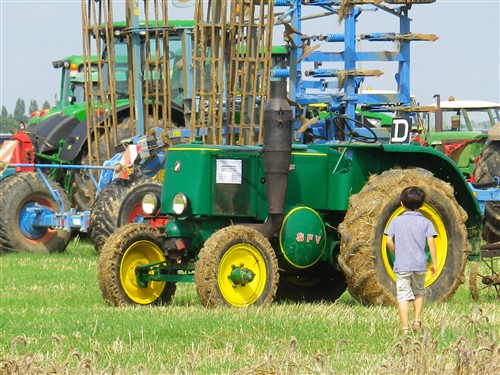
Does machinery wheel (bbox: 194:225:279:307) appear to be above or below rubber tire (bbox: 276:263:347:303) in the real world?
above

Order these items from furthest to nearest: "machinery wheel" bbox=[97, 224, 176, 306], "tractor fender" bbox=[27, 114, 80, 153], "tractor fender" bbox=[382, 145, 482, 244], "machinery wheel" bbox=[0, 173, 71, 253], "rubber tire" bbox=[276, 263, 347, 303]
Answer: "tractor fender" bbox=[27, 114, 80, 153] < "machinery wheel" bbox=[0, 173, 71, 253] < "rubber tire" bbox=[276, 263, 347, 303] < "tractor fender" bbox=[382, 145, 482, 244] < "machinery wheel" bbox=[97, 224, 176, 306]

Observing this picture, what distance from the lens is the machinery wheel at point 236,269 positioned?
372 inches

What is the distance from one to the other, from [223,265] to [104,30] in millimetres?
8986

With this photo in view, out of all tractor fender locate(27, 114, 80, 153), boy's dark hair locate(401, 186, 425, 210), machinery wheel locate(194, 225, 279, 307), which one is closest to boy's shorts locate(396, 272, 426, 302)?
boy's dark hair locate(401, 186, 425, 210)

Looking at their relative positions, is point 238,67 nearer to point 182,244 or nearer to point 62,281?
point 62,281

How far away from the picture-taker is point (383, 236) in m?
9.92

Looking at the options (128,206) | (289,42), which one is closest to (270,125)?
(128,206)

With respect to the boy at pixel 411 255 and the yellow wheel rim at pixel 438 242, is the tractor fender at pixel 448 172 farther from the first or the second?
the boy at pixel 411 255

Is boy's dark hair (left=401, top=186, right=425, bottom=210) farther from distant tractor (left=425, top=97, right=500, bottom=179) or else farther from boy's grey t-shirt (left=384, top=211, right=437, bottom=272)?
distant tractor (left=425, top=97, right=500, bottom=179)

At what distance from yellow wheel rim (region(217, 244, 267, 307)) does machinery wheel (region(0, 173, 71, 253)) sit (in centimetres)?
702

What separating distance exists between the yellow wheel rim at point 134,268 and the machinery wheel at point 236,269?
92 centimetres

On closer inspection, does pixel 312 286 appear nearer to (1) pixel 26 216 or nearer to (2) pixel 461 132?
(1) pixel 26 216

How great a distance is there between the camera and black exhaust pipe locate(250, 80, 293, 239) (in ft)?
32.4

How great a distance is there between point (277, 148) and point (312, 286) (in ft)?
5.52
